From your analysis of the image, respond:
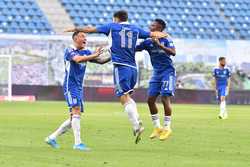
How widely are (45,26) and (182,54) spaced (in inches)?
300

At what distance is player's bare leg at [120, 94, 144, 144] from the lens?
13.2 metres

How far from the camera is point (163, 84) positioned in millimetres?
15750

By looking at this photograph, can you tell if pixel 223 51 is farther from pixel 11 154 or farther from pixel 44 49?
pixel 11 154

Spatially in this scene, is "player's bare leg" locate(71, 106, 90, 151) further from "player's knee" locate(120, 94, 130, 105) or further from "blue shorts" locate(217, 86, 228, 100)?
"blue shorts" locate(217, 86, 228, 100)

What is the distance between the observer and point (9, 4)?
45312 mm

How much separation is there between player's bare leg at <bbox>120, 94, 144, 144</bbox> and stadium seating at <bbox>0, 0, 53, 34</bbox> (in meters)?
30.8

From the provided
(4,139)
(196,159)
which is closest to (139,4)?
(4,139)

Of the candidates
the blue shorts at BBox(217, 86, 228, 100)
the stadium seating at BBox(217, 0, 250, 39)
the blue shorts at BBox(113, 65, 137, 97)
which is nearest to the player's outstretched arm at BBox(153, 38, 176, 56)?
the blue shorts at BBox(113, 65, 137, 97)

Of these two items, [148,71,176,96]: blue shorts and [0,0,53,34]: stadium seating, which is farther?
[0,0,53,34]: stadium seating

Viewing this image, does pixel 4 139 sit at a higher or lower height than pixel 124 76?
lower

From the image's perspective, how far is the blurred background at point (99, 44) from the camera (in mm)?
42969

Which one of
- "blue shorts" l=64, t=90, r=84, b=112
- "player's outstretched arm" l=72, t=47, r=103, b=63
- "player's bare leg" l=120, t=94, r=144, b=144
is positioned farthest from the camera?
"player's bare leg" l=120, t=94, r=144, b=144

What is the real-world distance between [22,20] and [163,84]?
97.2ft

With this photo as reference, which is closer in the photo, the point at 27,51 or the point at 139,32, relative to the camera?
the point at 139,32
